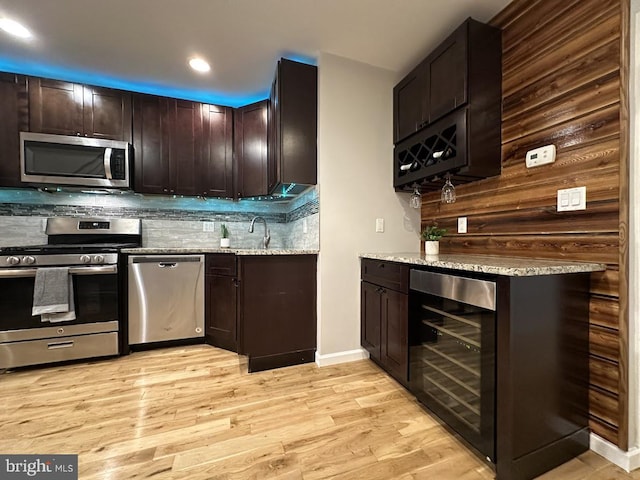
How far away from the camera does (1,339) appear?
84.0 inches

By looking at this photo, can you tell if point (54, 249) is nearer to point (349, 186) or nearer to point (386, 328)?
point (349, 186)

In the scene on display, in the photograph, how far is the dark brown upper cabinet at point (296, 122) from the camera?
87.3 inches

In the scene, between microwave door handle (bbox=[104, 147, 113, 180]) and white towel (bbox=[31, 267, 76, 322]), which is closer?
white towel (bbox=[31, 267, 76, 322])

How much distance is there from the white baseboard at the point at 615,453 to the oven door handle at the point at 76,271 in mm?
3382

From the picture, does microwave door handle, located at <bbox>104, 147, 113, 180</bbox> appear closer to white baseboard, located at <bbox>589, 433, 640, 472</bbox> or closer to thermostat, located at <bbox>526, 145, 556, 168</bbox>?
thermostat, located at <bbox>526, 145, 556, 168</bbox>

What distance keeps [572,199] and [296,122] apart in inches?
74.1

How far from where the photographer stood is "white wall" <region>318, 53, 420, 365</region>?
2236 mm

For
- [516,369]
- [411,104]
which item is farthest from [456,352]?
[411,104]

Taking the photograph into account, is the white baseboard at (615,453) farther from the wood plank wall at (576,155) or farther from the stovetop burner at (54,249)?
the stovetop burner at (54,249)

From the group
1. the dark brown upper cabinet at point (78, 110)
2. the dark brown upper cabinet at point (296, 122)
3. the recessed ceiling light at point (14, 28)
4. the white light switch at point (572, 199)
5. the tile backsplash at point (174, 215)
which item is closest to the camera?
the white light switch at point (572, 199)

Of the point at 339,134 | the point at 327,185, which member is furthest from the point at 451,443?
the point at 339,134

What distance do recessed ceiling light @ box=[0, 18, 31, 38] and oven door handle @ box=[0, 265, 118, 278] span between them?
178 cm

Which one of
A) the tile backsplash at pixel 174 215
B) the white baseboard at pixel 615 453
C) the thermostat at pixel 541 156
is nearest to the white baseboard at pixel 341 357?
the tile backsplash at pixel 174 215

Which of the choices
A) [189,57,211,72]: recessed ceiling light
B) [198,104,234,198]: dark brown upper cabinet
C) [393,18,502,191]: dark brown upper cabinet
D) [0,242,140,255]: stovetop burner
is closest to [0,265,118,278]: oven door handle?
[0,242,140,255]: stovetop burner
